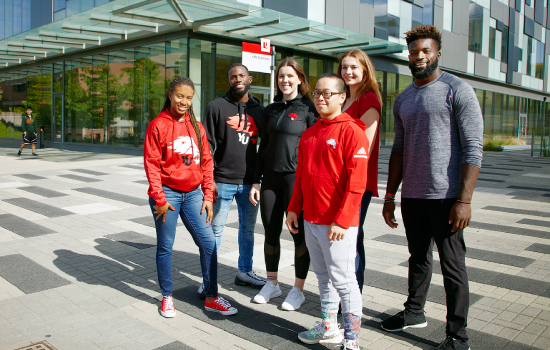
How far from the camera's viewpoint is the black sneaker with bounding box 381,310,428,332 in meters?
3.23

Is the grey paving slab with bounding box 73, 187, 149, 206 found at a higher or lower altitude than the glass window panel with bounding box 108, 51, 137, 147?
lower

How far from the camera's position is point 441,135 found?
288cm

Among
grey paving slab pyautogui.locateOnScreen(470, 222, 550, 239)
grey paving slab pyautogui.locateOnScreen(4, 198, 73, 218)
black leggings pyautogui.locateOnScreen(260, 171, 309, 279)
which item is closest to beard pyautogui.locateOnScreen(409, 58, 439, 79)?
black leggings pyautogui.locateOnScreen(260, 171, 309, 279)

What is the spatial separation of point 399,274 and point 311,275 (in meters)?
0.89

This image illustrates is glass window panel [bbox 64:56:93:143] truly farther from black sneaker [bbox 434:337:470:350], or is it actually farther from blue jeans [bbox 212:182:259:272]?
black sneaker [bbox 434:337:470:350]

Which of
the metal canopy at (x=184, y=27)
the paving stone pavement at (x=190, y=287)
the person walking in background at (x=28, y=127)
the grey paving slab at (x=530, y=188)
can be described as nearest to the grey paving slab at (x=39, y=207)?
the paving stone pavement at (x=190, y=287)

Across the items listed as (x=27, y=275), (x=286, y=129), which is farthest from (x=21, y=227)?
(x=286, y=129)

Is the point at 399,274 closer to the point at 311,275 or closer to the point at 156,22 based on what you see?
the point at 311,275

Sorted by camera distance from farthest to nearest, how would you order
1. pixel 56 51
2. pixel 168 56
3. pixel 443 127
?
pixel 56 51 < pixel 168 56 < pixel 443 127

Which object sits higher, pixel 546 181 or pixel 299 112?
pixel 299 112

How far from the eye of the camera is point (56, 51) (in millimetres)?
21547

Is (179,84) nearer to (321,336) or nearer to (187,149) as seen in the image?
(187,149)

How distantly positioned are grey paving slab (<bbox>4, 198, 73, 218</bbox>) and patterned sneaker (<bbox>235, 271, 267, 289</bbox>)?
428 centimetres

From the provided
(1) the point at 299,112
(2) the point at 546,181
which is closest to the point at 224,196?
(1) the point at 299,112
